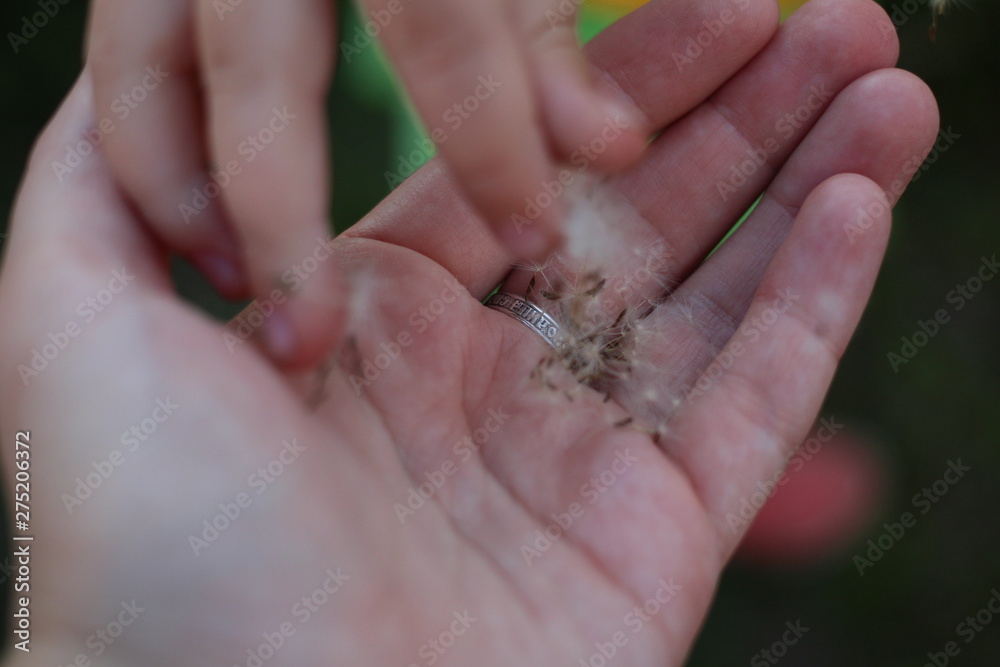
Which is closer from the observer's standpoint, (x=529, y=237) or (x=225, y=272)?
(x=529, y=237)

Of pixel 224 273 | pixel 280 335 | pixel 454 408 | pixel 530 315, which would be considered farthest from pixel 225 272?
pixel 530 315

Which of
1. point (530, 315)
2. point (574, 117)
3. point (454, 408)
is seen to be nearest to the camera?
point (574, 117)

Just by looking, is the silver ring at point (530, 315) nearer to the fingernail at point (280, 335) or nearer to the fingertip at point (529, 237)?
the fingertip at point (529, 237)

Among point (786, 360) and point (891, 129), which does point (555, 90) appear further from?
point (891, 129)

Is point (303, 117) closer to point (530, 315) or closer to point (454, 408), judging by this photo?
point (454, 408)

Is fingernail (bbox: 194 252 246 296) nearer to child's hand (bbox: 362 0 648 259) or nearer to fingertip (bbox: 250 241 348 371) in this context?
fingertip (bbox: 250 241 348 371)
